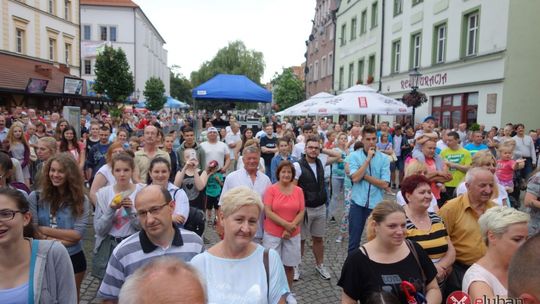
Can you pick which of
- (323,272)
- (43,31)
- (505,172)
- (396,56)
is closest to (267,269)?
(323,272)

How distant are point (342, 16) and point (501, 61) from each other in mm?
19413

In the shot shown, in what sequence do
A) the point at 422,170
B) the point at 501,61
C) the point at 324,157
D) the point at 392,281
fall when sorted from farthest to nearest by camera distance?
the point at 501,61 → the point at 324,157 → the point at 422,170 → the point at 392,281

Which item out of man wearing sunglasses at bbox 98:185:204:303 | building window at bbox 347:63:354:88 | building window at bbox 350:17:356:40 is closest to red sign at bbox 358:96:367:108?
man wearing sunglasses at bbox 98:185:204:303

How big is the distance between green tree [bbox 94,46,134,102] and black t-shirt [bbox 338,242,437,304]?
96.5 ft

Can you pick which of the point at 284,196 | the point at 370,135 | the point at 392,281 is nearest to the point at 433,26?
the point at 370,135

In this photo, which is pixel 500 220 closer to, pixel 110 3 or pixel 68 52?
pixel 68 52

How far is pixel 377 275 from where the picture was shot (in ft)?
8.93

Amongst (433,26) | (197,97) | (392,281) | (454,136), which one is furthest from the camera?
(433,26)

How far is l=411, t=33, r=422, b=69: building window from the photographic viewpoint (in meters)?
20.9

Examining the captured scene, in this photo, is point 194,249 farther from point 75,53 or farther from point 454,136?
point 75,53

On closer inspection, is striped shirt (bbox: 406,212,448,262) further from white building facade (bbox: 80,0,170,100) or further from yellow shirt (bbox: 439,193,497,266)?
white building facade (bbox: 80,0,170,100)

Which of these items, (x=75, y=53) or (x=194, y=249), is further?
(x=75, y=53)

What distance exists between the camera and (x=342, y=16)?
106ft

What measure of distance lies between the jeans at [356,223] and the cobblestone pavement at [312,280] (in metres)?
0.59
